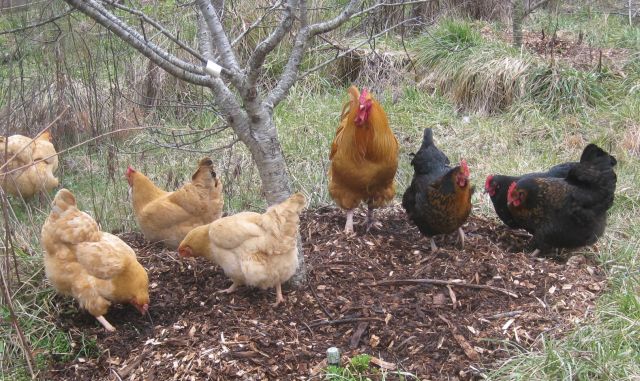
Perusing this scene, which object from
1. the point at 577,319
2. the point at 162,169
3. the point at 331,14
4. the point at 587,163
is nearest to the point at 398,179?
the point at 587,163

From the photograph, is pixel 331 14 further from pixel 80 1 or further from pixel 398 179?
pixel 80 1

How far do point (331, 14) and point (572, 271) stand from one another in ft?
20.3

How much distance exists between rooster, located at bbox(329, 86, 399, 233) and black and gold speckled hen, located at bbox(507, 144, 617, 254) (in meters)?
1.01

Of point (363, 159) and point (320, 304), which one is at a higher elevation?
point (363, 159)

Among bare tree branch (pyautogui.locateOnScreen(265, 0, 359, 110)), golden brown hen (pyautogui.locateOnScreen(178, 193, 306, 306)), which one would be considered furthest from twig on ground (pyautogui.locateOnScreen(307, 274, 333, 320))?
bare tree branch (pyautogui.locateOnScreen(265, 0, 359, 110))

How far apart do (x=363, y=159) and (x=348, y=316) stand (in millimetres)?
1584

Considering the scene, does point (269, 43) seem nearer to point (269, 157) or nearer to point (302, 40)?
point (302, 40)

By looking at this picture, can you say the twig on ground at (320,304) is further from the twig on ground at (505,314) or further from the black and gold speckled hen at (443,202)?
the black and gold speckled hen at (443,202)

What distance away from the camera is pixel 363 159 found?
4.89m

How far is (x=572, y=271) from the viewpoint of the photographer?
4.27 metres

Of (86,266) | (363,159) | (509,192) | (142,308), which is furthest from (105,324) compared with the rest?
(509,192)

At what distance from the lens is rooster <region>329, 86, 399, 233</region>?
188 inches

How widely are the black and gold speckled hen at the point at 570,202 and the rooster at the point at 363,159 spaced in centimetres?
101

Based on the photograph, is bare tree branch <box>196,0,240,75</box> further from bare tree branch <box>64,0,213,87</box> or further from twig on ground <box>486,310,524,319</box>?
twig on ground <box>486,310,524,319</box>
